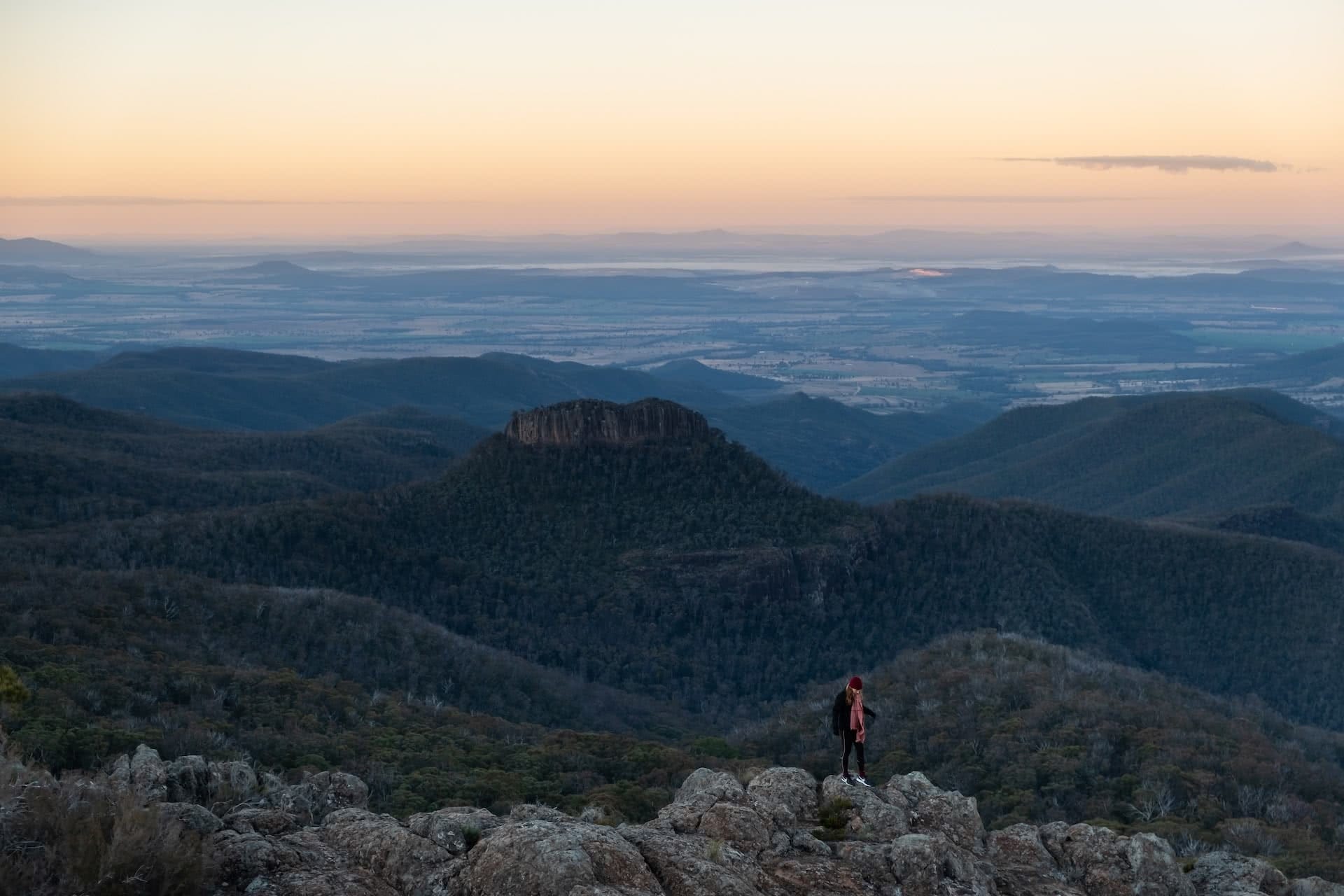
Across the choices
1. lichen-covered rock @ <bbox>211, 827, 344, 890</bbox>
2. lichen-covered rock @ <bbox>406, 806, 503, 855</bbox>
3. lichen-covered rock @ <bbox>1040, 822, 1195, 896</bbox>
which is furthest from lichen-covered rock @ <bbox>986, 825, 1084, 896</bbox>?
lichen-covered rock @ <bbox>211, 827, 344, 890</bbox>

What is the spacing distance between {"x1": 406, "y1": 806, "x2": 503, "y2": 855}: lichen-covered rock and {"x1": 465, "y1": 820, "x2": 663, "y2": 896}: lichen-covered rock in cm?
62

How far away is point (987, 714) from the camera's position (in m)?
35.6

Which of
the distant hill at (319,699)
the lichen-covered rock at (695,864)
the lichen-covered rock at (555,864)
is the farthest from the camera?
the distant hill at (319,699)

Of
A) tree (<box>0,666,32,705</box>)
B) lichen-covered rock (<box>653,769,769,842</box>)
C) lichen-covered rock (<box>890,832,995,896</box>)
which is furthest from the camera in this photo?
tree (<box>0,666,32,705</box>)

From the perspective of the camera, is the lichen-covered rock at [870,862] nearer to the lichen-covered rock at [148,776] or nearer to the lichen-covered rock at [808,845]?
the lichen-covered rock at [808,845]

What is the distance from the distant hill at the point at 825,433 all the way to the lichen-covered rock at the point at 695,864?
116m

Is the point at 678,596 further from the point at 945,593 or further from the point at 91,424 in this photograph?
the point at 91,424

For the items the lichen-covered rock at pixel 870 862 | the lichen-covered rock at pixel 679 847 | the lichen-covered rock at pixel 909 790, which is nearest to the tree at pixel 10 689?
the lichen-covered rock at pixel 679 847

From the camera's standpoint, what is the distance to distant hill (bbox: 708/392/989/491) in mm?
143000

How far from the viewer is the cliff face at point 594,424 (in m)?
62.9

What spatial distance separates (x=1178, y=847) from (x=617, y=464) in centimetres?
4048

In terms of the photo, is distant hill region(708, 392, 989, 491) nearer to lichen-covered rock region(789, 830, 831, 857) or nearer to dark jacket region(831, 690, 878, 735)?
dark jacket region(831, 690, 878, 735)

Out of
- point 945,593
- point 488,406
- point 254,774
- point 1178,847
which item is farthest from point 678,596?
point 488,406

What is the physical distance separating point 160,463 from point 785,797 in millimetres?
58772
